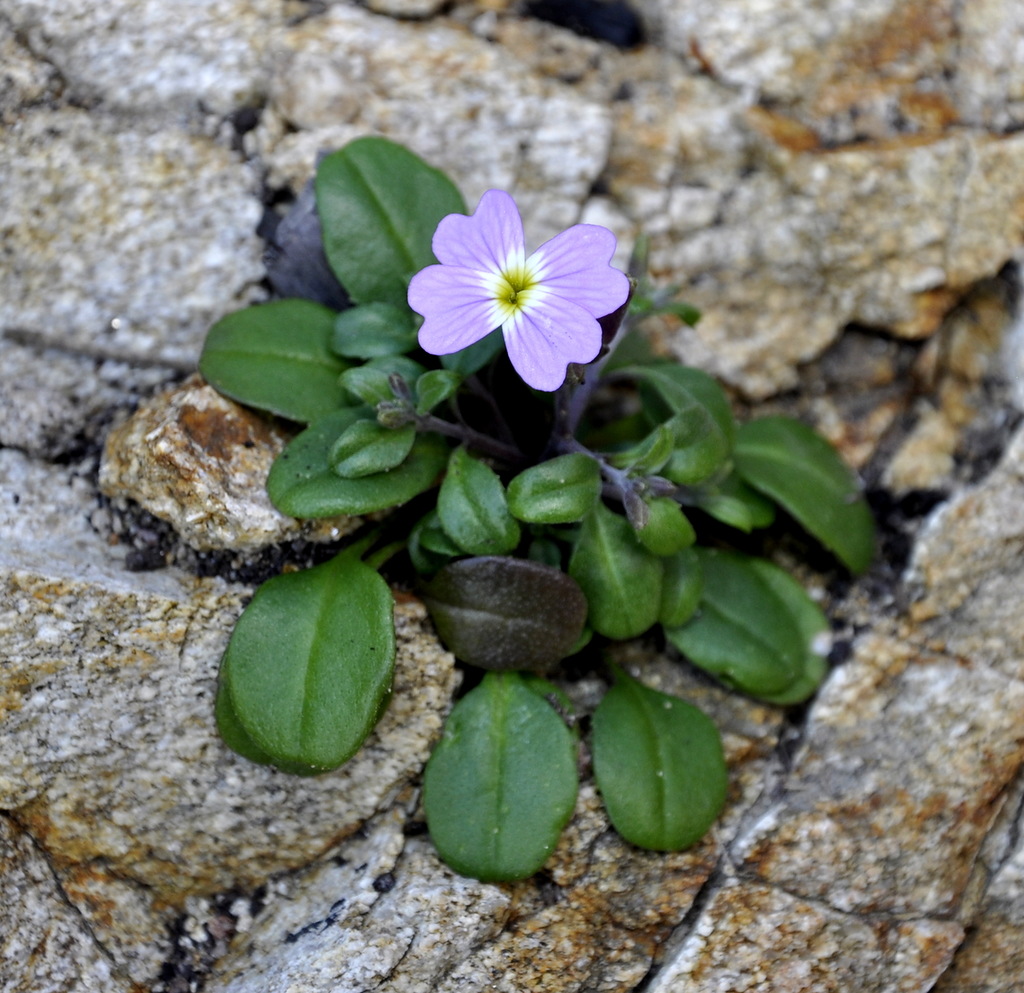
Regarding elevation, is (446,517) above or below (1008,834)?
above

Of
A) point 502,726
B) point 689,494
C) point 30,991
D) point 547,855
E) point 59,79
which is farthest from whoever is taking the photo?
point 59,79

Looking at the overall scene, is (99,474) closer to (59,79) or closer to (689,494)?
(59,79)

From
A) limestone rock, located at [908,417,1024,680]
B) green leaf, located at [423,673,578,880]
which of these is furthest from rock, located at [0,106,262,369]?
limestone rock, located at [908,417,1024,680]

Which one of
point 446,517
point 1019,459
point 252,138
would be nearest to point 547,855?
point 446,517

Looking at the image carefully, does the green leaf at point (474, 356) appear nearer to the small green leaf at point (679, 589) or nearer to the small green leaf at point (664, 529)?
the small green leaf at point (664, 529)

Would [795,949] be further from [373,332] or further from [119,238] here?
[119,238]

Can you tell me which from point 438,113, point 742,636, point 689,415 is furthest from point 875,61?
point 742,636

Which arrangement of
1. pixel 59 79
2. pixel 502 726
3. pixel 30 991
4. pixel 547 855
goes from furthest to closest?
pixel 59 79 < pixel 502 726 < pixel 547 855 < pixel 30 991
